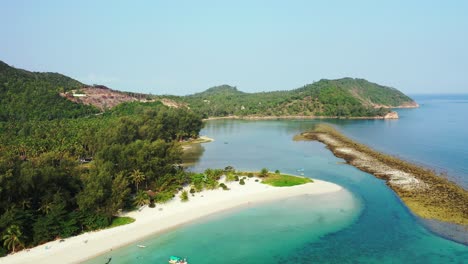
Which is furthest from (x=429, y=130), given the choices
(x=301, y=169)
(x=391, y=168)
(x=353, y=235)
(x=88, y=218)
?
(x=88, y=218)

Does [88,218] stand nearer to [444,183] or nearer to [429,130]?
[444,183]

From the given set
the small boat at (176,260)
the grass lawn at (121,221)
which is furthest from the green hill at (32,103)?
the small boat at (176,260)

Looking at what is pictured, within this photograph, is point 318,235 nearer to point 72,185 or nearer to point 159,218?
point 159,218

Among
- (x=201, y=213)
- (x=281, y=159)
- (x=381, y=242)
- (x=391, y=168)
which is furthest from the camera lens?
(x=281, y=159)

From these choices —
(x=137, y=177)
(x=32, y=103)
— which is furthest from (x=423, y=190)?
(x=32, y=103)

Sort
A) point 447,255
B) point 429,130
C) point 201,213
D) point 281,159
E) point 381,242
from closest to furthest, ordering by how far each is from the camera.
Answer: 1. point 447,255
2. point 381,242
3. point 201,213
4. point 281,159
5. point 429,130

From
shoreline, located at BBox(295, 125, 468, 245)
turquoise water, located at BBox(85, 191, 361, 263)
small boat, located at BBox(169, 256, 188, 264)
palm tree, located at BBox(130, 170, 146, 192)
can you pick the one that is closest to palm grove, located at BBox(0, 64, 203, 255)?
palm tree, located at BBox(130, 170, 146, 192)
